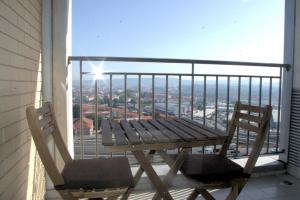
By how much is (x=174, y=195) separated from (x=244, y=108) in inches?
45.7

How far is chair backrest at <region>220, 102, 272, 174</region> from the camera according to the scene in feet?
6.40

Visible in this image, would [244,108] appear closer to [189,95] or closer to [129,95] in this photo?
[189,95]

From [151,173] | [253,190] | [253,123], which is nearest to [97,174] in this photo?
[151,173]

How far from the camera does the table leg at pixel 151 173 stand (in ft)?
5.85

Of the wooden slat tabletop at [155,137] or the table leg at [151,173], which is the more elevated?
the wooden slat tabletop at [155,137]

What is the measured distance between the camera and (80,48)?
9.79ft

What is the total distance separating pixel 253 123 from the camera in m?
2.36

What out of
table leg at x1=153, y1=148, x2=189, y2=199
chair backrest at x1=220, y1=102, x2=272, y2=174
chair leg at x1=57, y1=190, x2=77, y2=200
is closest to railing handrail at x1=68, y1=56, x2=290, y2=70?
chair backrest at x1=220, y1=102, x2=272, y2=174

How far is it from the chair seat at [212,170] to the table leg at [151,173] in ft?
0.65

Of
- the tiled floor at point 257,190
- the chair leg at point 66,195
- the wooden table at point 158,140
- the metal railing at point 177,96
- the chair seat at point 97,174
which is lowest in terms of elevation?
the tiled floor at point 257,190

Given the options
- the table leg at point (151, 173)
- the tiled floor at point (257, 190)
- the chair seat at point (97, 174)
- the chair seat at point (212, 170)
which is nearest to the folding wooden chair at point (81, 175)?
the chair seat at point (97, 174)

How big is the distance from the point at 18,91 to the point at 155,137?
38.3 inches

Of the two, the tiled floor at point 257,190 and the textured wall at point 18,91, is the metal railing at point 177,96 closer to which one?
the tiled floor at point 257,190

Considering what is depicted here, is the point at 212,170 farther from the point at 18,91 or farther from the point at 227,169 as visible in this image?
the point at 18,91
